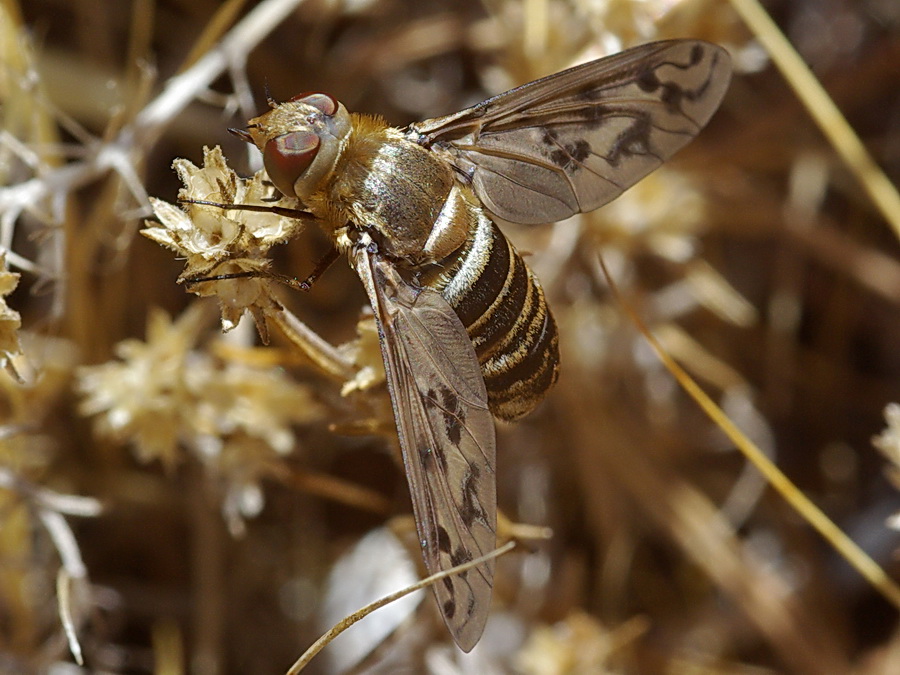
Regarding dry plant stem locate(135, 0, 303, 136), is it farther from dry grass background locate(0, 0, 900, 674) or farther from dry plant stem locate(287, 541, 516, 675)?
dry plant stem locate(287, 541, 516, 675)

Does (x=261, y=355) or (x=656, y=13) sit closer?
(x=261, y=355)

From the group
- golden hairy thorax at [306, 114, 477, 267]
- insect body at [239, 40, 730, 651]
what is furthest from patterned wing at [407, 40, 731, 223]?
golden hairy thorax at [306, 114, 477, 267]

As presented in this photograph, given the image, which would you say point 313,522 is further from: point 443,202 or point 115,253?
point 443,202

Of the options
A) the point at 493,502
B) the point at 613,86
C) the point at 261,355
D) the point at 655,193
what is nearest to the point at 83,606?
the point at 261,355

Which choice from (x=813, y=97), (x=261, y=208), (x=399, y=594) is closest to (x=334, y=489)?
(x=399, y=594)

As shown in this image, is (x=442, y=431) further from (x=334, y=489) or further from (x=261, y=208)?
(x=334, y=489)

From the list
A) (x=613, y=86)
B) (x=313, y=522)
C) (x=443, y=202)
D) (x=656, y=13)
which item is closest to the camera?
(x=443, y=202)
